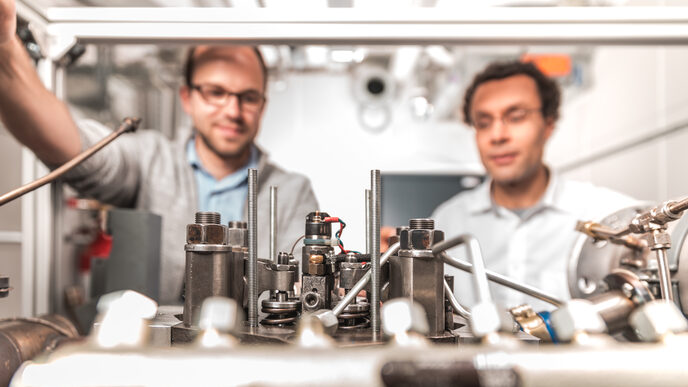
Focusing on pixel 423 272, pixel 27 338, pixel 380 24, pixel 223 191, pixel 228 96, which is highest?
pixel 380 24

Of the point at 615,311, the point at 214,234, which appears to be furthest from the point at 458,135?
the point at 214,234

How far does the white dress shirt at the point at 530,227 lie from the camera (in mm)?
1365

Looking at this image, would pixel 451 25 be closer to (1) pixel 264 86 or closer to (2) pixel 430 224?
(1) pixel 264 86

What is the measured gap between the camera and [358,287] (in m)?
Answer: 0.59

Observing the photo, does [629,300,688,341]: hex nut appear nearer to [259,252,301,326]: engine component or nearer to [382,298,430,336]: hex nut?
[382,298,430,336]: hex nut

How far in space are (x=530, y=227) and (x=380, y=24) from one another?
0.84m

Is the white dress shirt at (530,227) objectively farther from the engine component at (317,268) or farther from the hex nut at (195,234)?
the hex nut at (195,234)

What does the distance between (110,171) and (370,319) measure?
0.77 metres

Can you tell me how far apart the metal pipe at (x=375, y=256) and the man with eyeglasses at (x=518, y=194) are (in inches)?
30.4

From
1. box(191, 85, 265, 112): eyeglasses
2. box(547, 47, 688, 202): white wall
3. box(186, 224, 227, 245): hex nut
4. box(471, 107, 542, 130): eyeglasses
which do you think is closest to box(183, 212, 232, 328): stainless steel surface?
box(186, 224, 227, 245): hex nut

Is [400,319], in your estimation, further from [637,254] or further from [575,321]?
[637,254]

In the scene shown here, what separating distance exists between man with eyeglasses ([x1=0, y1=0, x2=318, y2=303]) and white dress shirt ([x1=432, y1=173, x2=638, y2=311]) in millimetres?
595

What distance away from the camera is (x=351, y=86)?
1.78m

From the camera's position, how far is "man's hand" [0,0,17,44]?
2.44 ft
